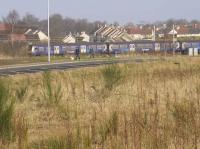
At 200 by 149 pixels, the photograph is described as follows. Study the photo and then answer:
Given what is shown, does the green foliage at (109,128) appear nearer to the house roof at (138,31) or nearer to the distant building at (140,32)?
the distant building at (140,32)

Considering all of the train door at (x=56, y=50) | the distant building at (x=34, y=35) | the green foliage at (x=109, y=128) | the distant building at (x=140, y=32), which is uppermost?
the distant building at (x=140, y=32)

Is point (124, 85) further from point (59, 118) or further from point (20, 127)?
point (20, 127)

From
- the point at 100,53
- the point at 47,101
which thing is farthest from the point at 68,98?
the point at 100,53

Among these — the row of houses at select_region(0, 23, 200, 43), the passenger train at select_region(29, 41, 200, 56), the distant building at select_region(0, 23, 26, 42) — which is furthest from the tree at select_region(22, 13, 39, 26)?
the passenger train at select_region(29, 41, 200, 56)

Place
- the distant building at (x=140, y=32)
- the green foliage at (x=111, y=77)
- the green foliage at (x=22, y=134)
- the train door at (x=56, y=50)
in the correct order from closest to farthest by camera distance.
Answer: the green foliage at (x=22, y=134), the green foliage at (x=111, y=77), the train door at (x=56, y=50), the distant building at (x=140, y=32)

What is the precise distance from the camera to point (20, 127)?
7.04 meters

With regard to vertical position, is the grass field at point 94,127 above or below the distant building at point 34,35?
below

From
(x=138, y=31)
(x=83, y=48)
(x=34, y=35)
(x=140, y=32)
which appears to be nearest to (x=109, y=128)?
(x=83, y=48)

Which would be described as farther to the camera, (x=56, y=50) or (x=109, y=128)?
(x=56, y=50)

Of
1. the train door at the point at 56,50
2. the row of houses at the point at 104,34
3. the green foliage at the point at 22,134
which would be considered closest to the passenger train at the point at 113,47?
the train door at the point at 56,50

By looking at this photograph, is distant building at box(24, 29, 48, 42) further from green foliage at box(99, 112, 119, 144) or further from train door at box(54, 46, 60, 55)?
green foliage at box(99, 112, 119, 144)

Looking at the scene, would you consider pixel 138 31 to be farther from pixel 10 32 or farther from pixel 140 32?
pixel 10 32

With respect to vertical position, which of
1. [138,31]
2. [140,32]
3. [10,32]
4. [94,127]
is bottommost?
[94,127]

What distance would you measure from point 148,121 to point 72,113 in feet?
9.22
